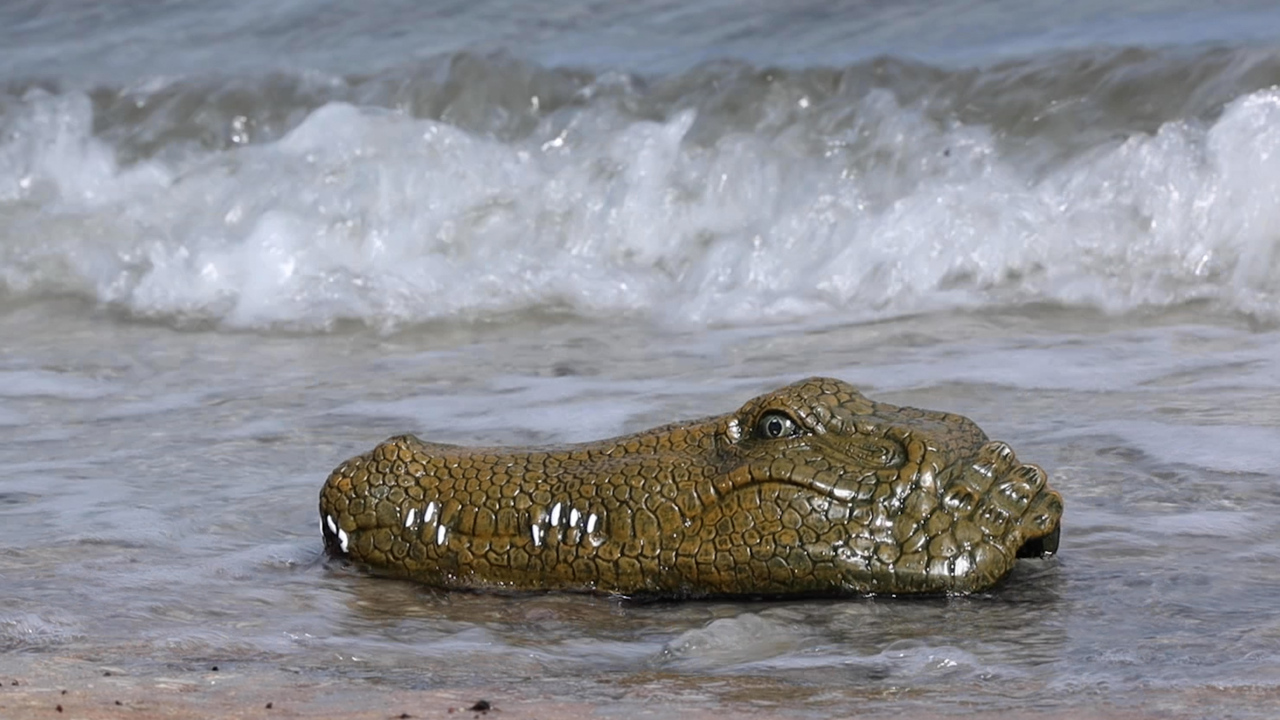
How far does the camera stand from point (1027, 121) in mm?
8867

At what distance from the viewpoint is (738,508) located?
3.46m

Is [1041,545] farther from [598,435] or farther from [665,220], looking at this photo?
[665,220]

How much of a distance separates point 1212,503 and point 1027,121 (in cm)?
494

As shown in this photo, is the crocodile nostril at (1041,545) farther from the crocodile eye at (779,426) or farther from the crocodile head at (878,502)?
the crocodile eye at (779,426)

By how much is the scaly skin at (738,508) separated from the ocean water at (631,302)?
0.07 metres

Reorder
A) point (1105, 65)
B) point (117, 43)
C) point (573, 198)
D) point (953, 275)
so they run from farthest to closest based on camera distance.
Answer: point (117, 43)
point (1105, 65)
point (573, 198)
point (953, 275)

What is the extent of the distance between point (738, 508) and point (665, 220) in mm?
5020

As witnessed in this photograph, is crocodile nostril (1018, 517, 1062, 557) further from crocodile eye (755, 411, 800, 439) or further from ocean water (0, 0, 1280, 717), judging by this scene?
crocodile eye (755, 411, 800, 439)

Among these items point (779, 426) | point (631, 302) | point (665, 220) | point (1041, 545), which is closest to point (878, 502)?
A: point (779, 426)

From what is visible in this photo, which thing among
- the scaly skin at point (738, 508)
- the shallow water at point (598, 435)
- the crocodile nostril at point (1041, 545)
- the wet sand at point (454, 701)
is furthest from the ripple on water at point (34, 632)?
the crocodile nostril at point (1041, 545)

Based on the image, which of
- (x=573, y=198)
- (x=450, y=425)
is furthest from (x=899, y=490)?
(x=573, y=198)

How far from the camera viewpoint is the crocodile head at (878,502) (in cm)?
342

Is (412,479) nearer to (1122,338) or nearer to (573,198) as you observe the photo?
(1122,338)

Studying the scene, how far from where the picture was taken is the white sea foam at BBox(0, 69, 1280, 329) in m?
7.34
